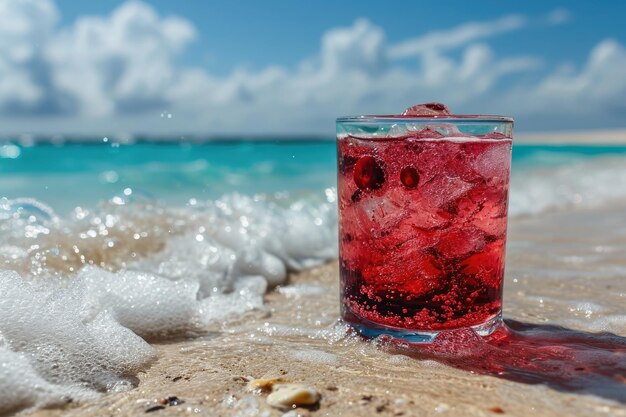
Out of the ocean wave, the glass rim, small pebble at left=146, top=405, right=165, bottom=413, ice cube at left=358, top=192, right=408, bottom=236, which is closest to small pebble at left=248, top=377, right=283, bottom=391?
small pebble at left=146, top=405, right=165, bottom=413

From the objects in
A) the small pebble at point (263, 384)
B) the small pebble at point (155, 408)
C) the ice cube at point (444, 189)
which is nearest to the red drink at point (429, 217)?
the ice cube at point (444, 189)

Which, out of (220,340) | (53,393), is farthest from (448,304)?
(53,393)

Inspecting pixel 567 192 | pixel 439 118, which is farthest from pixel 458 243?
pixel 567 192

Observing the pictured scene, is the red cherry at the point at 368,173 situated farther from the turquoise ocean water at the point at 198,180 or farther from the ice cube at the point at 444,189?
the turquoise ocean water at the point at 198,180

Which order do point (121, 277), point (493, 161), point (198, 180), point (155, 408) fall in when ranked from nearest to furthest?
point (155, 408)
point (493, 161)
point (121, 277)
point (198, 180)

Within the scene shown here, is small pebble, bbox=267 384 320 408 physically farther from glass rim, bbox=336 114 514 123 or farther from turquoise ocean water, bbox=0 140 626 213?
turquoise ocean water, bbox=0 140 626 213

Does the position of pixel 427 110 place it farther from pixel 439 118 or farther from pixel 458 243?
pixel 458 243

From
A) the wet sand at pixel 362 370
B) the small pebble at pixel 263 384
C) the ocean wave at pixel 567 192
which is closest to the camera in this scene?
the wet sand at pixel 362 370
